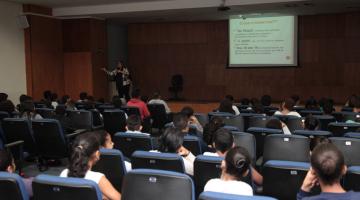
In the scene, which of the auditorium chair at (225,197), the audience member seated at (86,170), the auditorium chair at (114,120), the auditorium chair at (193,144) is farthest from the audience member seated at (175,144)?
the auditorium chair at (114,120)

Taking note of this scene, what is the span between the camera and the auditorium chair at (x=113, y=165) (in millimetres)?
3172

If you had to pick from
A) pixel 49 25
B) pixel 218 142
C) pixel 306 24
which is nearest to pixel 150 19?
pixel 49 25

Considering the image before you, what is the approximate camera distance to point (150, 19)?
45.1ft

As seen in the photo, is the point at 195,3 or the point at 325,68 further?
the point at 325,68

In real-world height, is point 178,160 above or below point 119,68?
below

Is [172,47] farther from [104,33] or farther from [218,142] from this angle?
[218,142]

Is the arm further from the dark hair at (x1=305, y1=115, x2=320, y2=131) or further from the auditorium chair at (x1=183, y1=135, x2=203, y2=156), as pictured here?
the dark hair at (x1=305, y1=115, x2=320, y2=131)

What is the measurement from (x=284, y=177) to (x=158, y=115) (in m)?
5.55

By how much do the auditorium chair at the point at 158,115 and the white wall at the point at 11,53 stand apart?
4694mm

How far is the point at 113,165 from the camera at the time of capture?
3.21 m

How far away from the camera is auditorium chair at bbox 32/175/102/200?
2186 millimetres

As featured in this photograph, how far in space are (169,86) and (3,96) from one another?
7.29m

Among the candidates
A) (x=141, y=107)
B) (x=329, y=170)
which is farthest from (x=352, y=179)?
(x=141, y=107)

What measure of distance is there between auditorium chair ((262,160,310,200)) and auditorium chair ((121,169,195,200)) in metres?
0.81
